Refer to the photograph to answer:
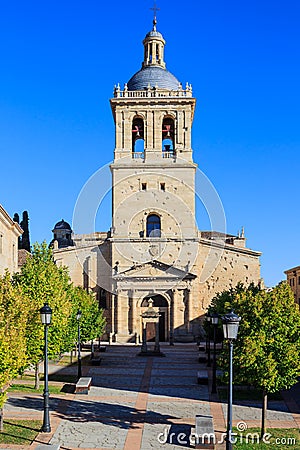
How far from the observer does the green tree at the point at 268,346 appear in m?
16.9

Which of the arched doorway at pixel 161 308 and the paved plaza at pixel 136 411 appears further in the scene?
the arched doorway at pixel 161 308

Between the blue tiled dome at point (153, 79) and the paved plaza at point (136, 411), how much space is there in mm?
27902

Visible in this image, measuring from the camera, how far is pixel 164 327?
48125 mm

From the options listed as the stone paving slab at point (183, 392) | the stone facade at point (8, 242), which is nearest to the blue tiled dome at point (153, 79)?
the stone facade at point (8, 242)

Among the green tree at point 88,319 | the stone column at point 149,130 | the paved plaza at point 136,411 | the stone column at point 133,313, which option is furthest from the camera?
the stone column at point 149,130

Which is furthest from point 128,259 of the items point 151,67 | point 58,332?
point 58,332

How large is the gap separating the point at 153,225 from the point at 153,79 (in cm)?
1294

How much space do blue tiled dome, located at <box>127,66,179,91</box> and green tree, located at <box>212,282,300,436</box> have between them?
114 feet

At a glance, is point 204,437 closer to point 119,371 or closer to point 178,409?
point 178,409

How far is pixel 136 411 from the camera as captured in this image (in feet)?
67.0

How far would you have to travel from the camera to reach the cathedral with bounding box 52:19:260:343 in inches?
1869

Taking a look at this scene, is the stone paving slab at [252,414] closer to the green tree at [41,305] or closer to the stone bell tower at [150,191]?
the green tree at [41,305]

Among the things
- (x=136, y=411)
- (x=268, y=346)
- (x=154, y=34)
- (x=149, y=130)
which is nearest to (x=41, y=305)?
(x=136, y=411)

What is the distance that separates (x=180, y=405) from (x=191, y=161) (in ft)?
97.3
